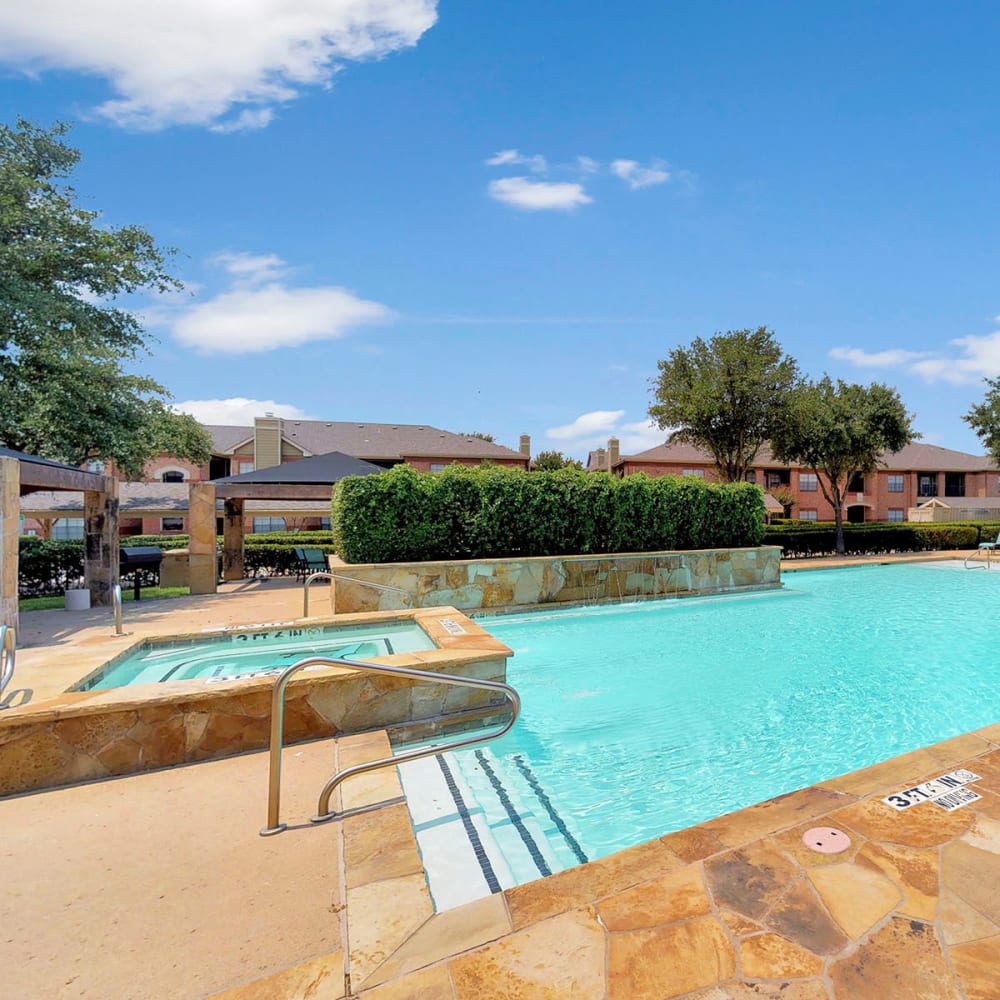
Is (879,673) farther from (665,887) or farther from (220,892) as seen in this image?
(220,892)

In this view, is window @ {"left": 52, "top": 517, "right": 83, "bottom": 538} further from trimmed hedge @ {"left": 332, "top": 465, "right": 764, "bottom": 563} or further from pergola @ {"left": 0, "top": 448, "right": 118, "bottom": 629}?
trimmed hedge @ {"left": 332, "top": 465, "right": 764, "bottom": 563}

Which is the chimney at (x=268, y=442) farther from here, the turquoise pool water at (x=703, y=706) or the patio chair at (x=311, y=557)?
the turquoise pool water at (x=703, y=706)

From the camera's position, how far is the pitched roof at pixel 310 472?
41.2 feet

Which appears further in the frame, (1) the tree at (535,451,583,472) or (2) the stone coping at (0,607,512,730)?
(1) the tree at (535,451,583,472)

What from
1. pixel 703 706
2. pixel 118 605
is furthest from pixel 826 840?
pixel 118 605

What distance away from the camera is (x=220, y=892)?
8.45ft

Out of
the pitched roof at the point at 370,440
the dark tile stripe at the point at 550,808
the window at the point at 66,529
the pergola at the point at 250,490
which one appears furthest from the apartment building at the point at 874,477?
the dark tile stripe at the point at 550,808

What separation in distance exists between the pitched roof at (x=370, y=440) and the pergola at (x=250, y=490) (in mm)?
22693

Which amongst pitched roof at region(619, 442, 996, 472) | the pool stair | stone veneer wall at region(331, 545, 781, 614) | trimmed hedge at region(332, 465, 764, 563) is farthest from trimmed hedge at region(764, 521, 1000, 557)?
the pool stair

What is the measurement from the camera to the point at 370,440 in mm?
37594

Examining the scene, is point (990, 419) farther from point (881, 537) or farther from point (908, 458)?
point (908, 458)

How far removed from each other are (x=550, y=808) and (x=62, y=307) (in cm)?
1634

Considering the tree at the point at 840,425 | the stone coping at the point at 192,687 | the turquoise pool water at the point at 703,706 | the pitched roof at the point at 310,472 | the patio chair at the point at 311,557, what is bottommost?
the turquoise pool water at the point at 703,706

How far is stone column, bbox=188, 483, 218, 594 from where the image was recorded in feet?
39.3
